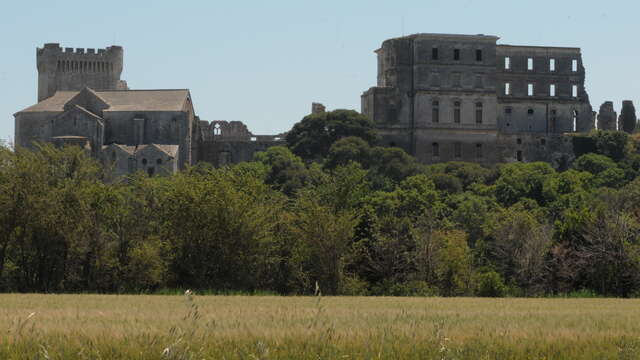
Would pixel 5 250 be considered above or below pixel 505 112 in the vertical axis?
below

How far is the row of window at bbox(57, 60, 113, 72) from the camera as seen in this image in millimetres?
126125

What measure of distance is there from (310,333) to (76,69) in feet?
361

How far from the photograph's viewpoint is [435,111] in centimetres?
10944

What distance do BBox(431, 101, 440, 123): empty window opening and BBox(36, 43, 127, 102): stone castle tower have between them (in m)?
35.4

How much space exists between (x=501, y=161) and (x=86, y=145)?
118 feet

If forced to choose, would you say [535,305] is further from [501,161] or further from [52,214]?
[501,161]

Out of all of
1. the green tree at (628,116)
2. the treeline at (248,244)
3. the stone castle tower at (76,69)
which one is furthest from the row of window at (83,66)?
the treeline at (248,244)

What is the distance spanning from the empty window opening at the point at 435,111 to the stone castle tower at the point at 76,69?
116 ft

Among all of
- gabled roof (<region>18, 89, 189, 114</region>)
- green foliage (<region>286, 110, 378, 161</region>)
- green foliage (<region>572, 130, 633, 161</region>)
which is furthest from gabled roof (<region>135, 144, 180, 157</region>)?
green foliage (<region>572, 130, 633, 161</region>)

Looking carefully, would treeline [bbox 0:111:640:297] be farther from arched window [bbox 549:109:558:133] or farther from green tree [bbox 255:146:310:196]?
arched window [bbox 549:109:558:133]

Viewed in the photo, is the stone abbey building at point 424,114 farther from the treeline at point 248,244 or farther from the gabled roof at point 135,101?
the treeline at point 248,244

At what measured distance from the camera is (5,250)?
42.8 metres

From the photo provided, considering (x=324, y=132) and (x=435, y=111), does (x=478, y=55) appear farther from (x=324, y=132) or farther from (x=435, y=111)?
(x=324, y=132)

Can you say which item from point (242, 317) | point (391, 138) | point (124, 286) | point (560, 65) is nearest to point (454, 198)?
point (391, 138)
